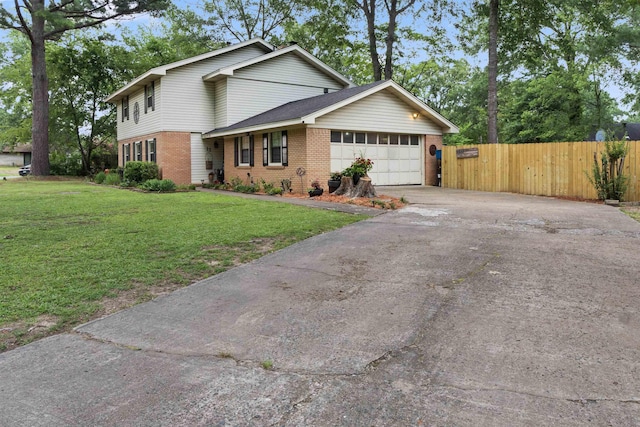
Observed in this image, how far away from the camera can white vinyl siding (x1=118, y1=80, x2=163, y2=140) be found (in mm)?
21016

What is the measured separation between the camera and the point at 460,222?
895cm

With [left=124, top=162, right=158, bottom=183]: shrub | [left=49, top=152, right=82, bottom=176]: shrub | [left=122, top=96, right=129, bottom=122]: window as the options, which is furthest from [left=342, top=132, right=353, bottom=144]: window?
[left=49, top=152, right=82, bottom=176]: shrub

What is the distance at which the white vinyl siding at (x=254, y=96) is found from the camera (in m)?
20.7

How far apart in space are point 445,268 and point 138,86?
71.9 feet

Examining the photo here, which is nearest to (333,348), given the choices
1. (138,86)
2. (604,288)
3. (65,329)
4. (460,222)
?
(65,329)

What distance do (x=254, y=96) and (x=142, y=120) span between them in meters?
6.46

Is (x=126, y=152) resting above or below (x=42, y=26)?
below

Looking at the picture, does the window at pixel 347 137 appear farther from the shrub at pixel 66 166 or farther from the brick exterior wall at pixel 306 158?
the shrub at pixel 66 166

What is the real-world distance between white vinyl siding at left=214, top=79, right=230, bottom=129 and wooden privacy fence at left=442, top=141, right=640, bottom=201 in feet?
33.3

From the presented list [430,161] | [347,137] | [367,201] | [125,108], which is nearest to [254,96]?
[347,137]

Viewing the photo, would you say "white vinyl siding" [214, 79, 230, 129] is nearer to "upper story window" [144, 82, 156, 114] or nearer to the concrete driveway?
"upper story window" [144, 82, 156, 114]

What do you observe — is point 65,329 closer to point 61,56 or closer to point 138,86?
point 138,86

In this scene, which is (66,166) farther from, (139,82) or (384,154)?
(384,154)

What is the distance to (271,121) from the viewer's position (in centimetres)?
1659
